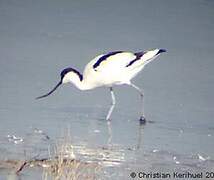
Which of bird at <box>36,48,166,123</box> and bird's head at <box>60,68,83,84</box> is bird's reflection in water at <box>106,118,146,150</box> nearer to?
bird at <box>36,48,166,123</box>

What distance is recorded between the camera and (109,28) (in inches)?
637

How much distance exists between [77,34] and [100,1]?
10.6 ft

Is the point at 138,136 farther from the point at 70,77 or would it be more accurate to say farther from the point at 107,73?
the point at 70,77

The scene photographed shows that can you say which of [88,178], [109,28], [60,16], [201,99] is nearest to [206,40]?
[109,28]

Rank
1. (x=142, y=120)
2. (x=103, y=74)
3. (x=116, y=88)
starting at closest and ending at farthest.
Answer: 1. (x=142, y=120)
2. (x=103, y=74)
3. (x=116, y=88)

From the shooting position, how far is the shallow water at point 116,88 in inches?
355

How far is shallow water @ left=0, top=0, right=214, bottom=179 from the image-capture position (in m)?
9.01

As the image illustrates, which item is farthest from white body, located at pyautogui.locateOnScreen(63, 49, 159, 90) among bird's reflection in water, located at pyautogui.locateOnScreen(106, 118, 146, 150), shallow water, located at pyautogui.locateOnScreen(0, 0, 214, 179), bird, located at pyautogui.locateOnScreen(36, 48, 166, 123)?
bird's reflection in water, located at pyautogui.locateOnScreen(106, 118, 146, 150)

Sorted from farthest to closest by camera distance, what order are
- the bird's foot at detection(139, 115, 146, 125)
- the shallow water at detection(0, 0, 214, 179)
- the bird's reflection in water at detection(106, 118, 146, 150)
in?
the bird's foot at detection(139, 115, 146, 125) < the bird's reflection in water at detection(106, 118, 146, 150) < the shallow water at detection(0, 0, 214, 179)

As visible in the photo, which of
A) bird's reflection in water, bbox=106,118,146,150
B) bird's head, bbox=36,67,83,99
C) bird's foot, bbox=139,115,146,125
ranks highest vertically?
bird's head, bbox=36,67,83,99

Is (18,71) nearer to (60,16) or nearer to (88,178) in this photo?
(60,16)

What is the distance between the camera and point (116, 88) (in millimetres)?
12812

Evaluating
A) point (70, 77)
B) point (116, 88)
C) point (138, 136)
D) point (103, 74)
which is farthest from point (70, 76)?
A: point (138, 136)

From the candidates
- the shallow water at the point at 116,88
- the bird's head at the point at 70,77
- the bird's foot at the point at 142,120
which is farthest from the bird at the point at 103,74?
the bird's foot at the point at 142,120
